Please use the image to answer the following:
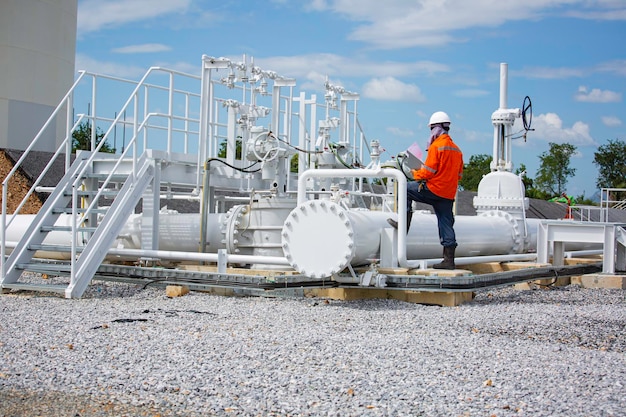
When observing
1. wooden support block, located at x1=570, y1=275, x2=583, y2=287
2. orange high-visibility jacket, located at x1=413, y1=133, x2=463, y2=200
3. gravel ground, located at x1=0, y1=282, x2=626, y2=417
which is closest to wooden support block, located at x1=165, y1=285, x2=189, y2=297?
gravel ground, located at x1=0, y1=282, x2=626, y2=417

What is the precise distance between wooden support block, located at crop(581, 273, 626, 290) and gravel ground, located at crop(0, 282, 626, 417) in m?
2.96

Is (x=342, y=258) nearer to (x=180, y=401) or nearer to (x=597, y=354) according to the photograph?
(x=597, y=354)

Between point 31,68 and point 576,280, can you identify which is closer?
point 576,280

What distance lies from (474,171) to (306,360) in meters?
40.2

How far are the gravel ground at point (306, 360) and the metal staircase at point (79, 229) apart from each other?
87 cm

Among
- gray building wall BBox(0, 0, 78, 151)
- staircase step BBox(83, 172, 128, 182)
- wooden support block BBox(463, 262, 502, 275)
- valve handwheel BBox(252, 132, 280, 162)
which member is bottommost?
wooden support block BBox(463, 262, 502, 275)

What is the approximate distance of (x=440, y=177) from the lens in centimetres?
899

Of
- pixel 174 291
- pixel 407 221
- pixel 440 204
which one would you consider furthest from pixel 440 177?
pixel 174 291

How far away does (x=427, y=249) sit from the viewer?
1023 centimetres

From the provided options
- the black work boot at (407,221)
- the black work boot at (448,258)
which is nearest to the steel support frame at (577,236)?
the black work boot at (448,258)

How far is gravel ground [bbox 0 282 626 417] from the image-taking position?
441 centimetres

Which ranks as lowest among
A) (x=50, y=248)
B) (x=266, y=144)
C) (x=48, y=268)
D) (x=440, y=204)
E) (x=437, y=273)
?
(x=48, y=268)

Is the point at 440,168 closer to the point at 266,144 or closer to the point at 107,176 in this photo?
the point at 266,144

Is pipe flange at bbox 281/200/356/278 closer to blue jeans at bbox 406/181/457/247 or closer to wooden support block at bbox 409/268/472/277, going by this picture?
wooden support block at bbox 409/268/472/277
